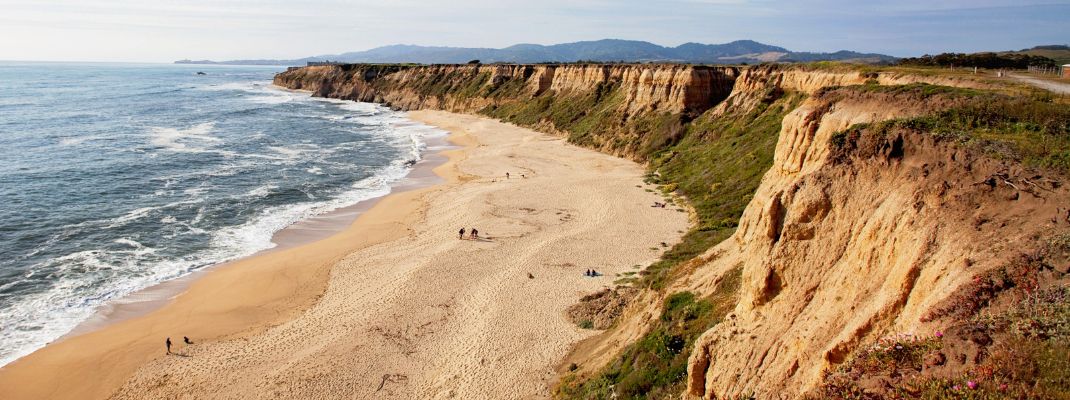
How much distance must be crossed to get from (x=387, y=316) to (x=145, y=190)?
2807 centimetres

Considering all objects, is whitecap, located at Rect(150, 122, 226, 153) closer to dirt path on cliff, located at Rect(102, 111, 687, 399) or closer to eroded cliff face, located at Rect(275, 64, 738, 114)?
dirt path on cliff, located at Rect(102, 111, 687, 399)

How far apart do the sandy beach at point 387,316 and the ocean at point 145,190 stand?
126 inches

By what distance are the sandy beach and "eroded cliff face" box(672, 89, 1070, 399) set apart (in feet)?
22.9

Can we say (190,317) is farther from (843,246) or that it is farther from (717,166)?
(717,166)

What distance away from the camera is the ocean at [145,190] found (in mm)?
24781

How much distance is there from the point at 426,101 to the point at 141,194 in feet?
228

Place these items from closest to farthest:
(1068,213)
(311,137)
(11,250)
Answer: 1. (1068,213)
2. (11,250)
3. (311,137)

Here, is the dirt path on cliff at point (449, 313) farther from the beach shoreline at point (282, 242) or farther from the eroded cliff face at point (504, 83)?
the eroded cliff face at point (504, 83)

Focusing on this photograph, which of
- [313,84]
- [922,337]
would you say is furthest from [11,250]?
[313,84]

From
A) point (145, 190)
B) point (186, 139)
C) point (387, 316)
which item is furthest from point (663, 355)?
point (186, 139)

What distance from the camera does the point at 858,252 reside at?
34.2 feet

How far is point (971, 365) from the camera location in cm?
654

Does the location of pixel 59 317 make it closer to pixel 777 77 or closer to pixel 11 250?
pixel 11 250

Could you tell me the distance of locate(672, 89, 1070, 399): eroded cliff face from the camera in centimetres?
850
